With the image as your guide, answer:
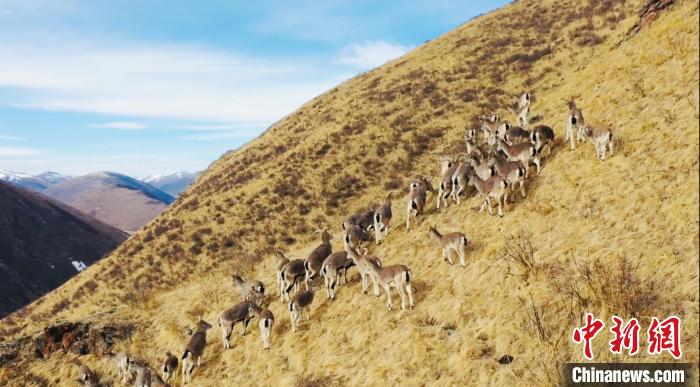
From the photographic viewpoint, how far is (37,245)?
380 feet

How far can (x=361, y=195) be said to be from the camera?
3859cm

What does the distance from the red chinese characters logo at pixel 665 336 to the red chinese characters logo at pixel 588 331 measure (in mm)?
974

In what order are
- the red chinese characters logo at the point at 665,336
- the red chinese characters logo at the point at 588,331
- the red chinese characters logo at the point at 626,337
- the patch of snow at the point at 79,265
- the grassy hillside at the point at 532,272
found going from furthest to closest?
the patch of snow at the point at 79,265, the grassy hillside at the point at 532,272, the red chinese characters logo at the point at 588,331, the red chinese characters logo at the point at 626,337, the red chinese characters logo at the point at 665,336

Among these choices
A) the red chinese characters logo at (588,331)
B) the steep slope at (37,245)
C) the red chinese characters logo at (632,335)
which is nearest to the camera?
the red chinese characters logo at (632,335)

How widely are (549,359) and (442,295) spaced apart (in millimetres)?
4089

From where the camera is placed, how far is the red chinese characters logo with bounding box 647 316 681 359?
731cm

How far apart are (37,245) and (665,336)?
469 ft

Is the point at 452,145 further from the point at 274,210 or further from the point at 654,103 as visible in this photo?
the point at 654,103

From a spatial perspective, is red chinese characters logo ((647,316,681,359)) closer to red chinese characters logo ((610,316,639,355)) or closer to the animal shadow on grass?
red chinese characters logo ((610,316,639,355))

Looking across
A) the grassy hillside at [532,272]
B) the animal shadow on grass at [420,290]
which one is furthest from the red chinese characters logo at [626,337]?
the animal shadow on grass at [420,290]

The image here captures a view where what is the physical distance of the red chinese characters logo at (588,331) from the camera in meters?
8.53

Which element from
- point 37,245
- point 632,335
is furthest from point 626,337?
point 37,245

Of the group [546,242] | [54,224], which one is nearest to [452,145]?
[546,242]

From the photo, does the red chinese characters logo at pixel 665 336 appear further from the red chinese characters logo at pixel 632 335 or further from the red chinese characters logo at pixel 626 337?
the red chinese characters logo at pixel 626 337
